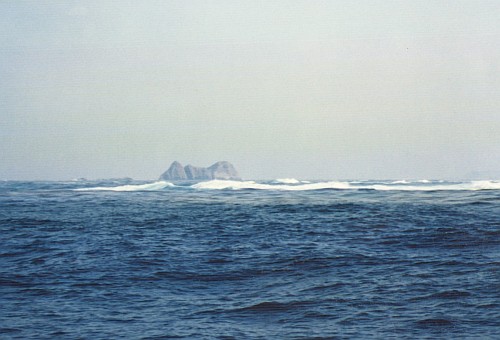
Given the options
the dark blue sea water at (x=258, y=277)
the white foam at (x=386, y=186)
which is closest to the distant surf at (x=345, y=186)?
the white foam at (x=386, y=186)

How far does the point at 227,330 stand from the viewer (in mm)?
8789

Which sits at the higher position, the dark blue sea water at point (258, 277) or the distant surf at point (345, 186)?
the distant surf at point (345, 186)

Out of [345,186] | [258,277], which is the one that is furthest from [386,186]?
[258,277]

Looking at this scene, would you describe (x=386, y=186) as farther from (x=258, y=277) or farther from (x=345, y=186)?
(x=258, y=277)

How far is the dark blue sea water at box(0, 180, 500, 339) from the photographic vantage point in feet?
29.6

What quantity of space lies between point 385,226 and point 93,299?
12.9m

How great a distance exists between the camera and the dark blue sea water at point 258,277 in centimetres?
903

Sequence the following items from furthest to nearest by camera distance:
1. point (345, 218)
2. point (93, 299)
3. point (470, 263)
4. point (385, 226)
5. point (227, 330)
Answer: point (345, 218) < point (385, 226) < point (470, 263) < point (93, 299) < point (227, 330)

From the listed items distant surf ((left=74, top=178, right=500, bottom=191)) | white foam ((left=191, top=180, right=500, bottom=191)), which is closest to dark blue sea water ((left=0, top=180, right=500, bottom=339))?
white foam ((left=191, top=180, right=500, bottom=191))

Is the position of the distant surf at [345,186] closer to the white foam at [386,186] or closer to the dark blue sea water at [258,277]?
the white foam at [386,186]

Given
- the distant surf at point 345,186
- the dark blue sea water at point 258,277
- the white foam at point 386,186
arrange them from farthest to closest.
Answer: the distant surf at point 345,186 < the white foam at point 386,186 < the dark blue sea water at point 258,277

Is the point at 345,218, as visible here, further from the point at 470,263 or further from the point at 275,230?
the point at 470,263

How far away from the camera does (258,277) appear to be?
13.4 metres

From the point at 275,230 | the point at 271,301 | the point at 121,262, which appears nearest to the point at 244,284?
the point at 271,301
